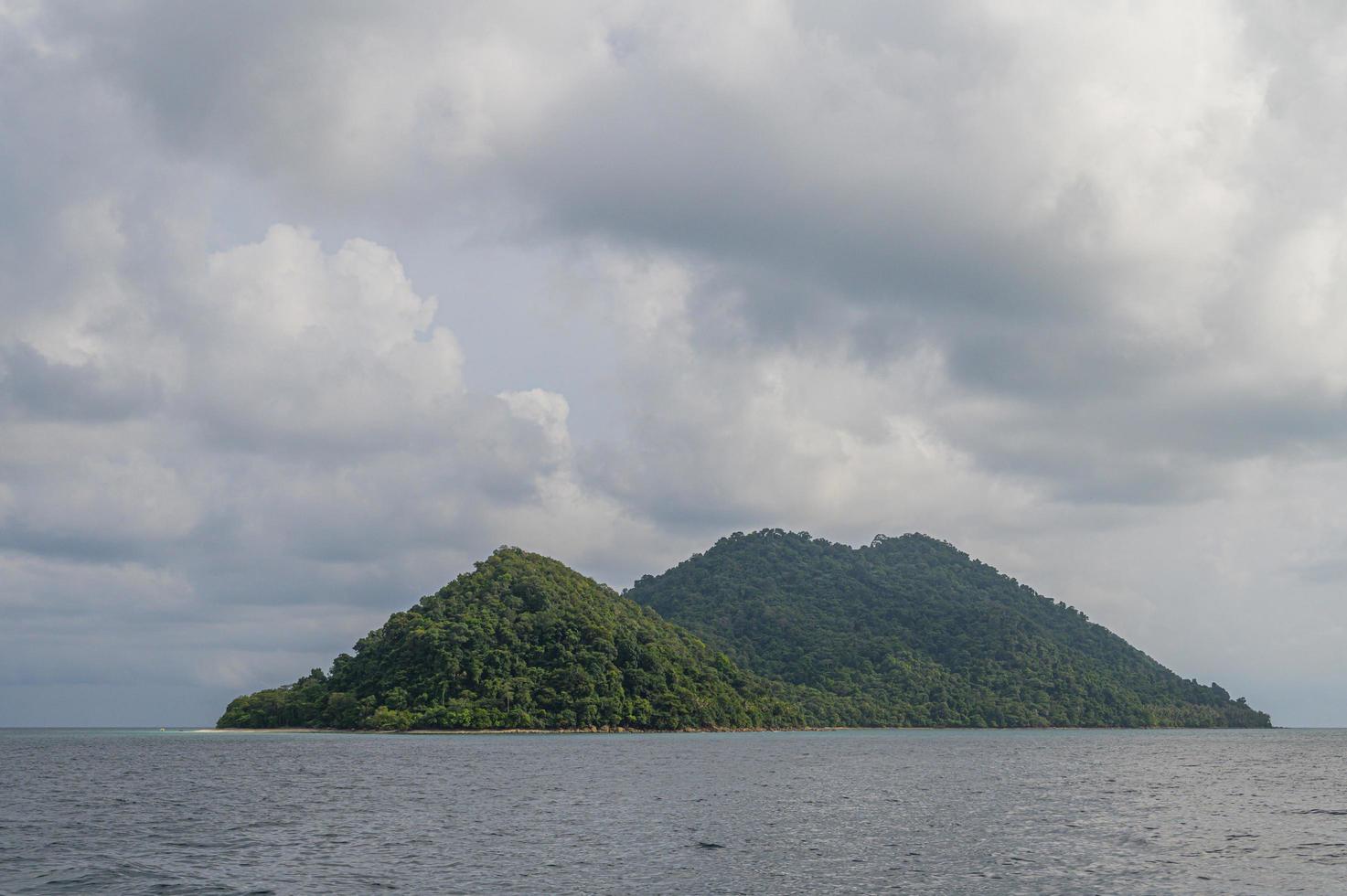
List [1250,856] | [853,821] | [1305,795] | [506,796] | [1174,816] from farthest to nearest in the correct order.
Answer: [1305,795] → [506,796] → [1174,816] → [853,821] → [1250,856]

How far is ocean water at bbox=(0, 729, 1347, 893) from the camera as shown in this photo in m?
46.8

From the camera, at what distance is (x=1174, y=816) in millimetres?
73750

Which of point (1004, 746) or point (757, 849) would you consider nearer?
point (757, 849)

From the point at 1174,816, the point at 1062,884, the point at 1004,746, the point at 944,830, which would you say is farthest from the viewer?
the point at 1004,746

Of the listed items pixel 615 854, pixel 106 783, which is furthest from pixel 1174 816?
pixel 106 783

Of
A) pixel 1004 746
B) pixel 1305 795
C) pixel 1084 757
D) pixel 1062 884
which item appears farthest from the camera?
pixel 1004 746

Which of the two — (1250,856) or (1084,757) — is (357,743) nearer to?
(1084,757)

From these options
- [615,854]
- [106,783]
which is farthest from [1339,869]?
[106,783]

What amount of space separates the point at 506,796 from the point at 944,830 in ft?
116

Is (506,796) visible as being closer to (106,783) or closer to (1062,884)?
(106,783)

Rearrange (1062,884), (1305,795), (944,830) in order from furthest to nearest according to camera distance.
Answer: (1305,795), (944,830), (1062,884)

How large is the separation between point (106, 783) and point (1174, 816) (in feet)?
292

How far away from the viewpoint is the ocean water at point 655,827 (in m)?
46.8

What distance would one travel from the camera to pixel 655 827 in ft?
212
